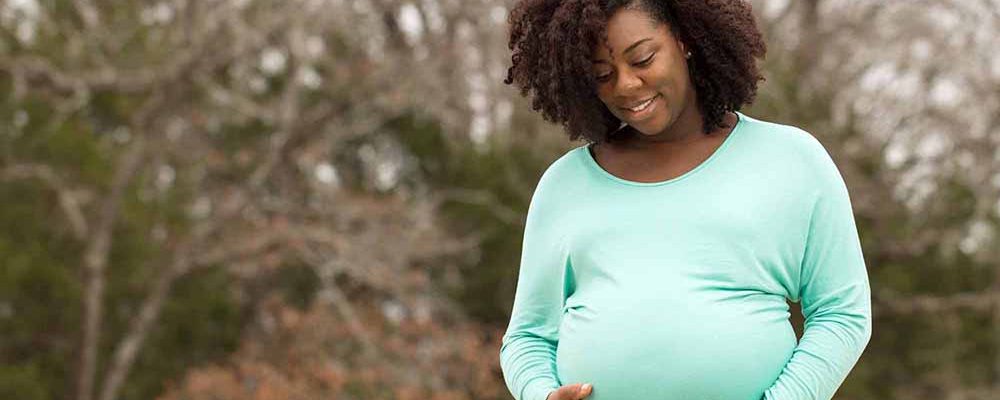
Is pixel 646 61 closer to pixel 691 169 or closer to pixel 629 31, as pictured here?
pixel 629 31

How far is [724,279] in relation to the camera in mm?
2148

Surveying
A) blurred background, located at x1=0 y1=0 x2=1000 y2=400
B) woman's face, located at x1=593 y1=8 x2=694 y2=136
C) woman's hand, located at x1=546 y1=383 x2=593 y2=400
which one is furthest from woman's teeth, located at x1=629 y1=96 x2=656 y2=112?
blurred background, located at x1=0 y1=0 x2=1000 y2=400

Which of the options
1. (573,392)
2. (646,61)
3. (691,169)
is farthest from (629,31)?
(573,392)

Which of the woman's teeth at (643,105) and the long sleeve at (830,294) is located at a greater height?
the woman's teeth at (643,105)

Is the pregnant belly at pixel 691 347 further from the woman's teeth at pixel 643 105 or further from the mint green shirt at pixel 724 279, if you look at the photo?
the woman's teeth at pixel 643 105

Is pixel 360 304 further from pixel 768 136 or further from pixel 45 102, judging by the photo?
pixel 768 136

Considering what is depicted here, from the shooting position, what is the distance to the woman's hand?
218 centimetres

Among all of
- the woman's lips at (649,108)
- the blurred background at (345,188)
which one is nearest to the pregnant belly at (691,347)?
the woman's lips at (649,108)

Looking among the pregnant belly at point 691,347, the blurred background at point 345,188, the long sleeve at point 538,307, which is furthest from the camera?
the blurred background at point 345,188

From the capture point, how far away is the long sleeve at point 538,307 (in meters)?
2.28

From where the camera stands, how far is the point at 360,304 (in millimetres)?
11664

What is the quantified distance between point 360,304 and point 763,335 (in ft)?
31.6

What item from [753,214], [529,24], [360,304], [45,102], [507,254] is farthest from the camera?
[360,304]

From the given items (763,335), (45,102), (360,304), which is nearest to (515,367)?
(763,335)
